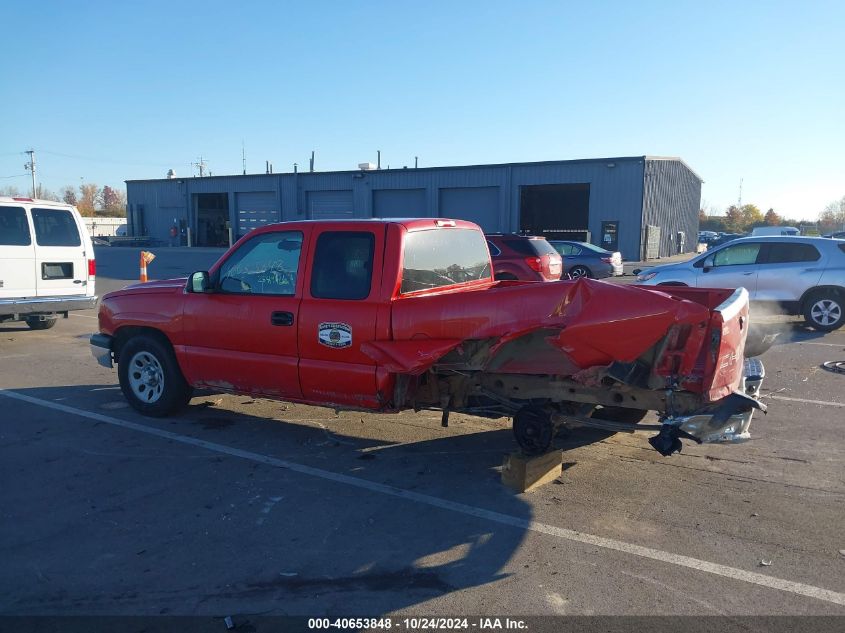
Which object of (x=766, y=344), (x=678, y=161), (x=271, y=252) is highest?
(x=678, y=161)

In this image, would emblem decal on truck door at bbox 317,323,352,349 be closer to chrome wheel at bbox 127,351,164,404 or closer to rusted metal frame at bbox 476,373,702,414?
rusted metal frame at bbox 476,373,702,414

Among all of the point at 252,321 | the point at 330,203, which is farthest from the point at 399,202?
the point at 252,321

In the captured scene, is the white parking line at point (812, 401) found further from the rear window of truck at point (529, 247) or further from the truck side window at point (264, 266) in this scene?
the rear window of truck at point (529, 247)

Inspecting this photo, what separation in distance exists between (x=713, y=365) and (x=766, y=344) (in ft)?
6.09

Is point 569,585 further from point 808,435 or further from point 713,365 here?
point 808,435

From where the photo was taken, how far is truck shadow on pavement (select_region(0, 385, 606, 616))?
12.3ft

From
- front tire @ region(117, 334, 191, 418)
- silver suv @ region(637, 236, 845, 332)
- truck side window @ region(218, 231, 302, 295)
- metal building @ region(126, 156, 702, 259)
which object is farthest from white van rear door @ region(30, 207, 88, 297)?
metal building @ region(126, 156, 702, 259)

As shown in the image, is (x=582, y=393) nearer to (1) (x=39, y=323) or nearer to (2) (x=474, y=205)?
(1) (x=39, y=323)

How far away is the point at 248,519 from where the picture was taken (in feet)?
15.3

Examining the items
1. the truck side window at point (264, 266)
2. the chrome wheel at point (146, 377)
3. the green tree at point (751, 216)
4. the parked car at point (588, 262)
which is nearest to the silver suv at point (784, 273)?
the truck side window at point (264, 266)

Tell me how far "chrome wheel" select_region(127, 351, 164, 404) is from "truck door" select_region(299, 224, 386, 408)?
1914 mm

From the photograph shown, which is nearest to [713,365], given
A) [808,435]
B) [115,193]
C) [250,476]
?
[808,435]

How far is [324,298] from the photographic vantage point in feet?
19.0

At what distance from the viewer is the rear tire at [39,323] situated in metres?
13.0
